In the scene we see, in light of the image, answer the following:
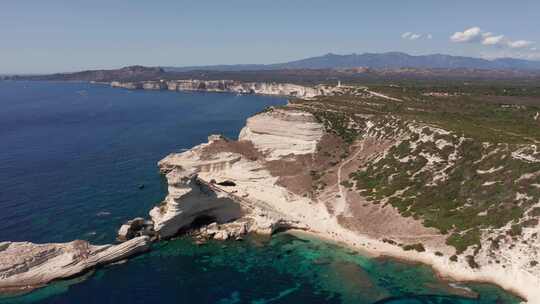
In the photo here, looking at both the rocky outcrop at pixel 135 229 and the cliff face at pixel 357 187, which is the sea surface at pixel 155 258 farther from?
the cliff face at pixel 357 187

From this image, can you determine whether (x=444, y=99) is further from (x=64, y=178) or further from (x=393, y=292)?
(x=64, y=178)

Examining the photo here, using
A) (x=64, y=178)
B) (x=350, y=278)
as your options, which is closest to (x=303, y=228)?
(x=350, y=278)

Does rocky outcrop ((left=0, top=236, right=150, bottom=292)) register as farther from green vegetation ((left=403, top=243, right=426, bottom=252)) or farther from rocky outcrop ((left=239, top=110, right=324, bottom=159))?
rocky outcrop ((left=239, top=110, right=324, bottom=159))

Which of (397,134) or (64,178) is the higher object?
(397,134)

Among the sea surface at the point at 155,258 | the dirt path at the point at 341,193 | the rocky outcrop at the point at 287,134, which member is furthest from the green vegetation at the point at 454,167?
the sea surface at the point at 155,258

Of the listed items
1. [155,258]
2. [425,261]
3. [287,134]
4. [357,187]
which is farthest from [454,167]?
[155,258]

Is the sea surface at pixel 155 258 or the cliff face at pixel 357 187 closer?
the sea surface at pixel 155 258

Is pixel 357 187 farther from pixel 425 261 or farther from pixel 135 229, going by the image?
pixel 135 229

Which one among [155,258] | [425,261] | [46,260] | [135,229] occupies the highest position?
[46,260]
